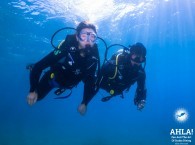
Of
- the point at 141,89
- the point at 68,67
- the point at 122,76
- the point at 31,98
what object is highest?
the point at 122,76

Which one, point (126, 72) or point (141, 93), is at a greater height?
point (126, 72)

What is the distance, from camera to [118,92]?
891 cm

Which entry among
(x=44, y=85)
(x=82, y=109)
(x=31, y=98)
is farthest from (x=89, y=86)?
(x=31, y=98)

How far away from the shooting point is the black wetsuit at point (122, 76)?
840cm

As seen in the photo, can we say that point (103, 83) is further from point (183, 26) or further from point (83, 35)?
point (183, 26)

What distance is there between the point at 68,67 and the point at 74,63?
24cm

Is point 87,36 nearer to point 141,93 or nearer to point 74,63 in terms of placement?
point 74,63

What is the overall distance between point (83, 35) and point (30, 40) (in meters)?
22.4

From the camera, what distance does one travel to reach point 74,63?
7.07 m

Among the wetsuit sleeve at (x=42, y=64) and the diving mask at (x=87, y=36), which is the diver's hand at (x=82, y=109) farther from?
the diving mask at (x=87, y=36)

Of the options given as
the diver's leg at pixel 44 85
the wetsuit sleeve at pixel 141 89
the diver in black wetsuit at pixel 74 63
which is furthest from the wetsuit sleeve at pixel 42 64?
the wetsuit sleeve at pixel 141 89

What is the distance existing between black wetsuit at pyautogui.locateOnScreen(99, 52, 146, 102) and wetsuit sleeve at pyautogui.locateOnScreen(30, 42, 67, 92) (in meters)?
2.03

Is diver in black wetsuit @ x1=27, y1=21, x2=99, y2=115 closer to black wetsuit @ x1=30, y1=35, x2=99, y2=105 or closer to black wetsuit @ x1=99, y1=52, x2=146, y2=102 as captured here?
black wetsuit @ x1=30, y1=35, x2=99, y2=105

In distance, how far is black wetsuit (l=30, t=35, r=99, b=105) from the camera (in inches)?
270
